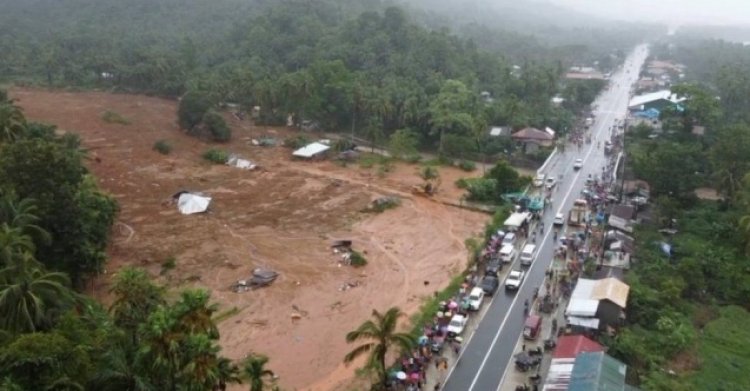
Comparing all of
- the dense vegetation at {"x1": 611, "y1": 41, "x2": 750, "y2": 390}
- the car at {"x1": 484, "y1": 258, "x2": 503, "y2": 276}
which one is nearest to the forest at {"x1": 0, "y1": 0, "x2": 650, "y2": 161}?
the dense vegetation at {"x1": 611, "y1": 41, "x2": 750, "y2": 390}

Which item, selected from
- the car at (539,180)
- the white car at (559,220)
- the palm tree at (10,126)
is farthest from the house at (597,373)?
the palm tree at (10,126)

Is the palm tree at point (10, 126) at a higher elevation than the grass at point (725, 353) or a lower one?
higher

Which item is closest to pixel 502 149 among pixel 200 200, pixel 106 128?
pixel 200 200

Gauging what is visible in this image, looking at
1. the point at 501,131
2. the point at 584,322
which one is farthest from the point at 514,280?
the point at 501,131

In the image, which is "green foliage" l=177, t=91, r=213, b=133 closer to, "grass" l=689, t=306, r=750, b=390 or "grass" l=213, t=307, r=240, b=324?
"grass" l=213, t=307, r=240, b=324

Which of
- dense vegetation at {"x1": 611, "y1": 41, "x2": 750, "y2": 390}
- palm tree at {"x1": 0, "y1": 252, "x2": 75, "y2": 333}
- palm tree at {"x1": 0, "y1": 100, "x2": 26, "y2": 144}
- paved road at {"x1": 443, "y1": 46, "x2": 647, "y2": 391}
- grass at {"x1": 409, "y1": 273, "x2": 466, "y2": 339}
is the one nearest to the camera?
palm tree at {"x1": 0, "y1": 252, "x2": 75, "y2": 333}

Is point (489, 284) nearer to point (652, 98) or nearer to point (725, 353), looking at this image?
point (725, 353)

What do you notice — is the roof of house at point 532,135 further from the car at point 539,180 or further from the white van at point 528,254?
the white van at point 528,254
